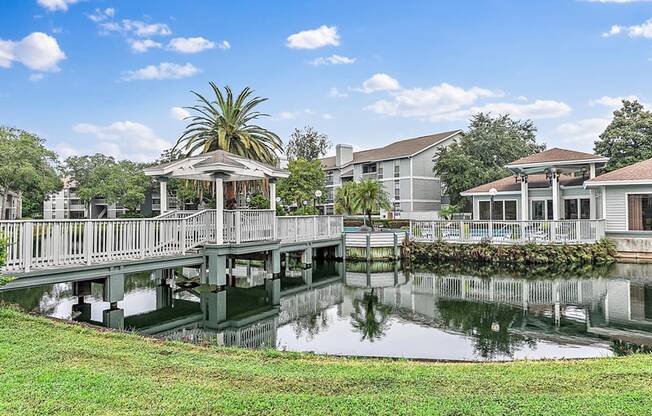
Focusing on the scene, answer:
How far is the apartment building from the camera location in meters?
40.1

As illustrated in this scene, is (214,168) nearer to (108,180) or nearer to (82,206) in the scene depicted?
(108,180)

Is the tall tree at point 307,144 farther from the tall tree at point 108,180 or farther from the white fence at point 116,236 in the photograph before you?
the white fence at point 116,236

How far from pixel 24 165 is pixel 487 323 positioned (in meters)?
33.2

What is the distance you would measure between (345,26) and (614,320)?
65.5ft

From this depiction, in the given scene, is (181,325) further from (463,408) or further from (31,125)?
(31,125)

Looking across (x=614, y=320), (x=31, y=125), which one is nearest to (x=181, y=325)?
(x=614, y=320)

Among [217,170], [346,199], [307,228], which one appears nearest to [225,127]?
[307,228]

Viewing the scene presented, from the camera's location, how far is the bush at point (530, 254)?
19.0 m

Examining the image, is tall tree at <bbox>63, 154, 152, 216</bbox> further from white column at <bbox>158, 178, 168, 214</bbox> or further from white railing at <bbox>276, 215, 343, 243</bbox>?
white column at <bbox>158, 178, 168, 214</bbox>

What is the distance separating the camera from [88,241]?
9523 mm

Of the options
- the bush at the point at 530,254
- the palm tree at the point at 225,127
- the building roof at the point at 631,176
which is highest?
the palm tree at the point at 225,127

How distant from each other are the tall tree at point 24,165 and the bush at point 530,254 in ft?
92.0

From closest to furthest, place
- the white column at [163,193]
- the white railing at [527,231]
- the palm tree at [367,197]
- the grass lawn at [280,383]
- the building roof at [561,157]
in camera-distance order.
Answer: the grass lawn at [280,383]
the white column at [163,193]
the white railing at [527,231]
the building roof at [561,157]
the palm tree at [367,197]

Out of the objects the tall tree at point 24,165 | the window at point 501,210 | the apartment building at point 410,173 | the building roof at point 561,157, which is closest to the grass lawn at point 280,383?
the building roof at point 561,157
